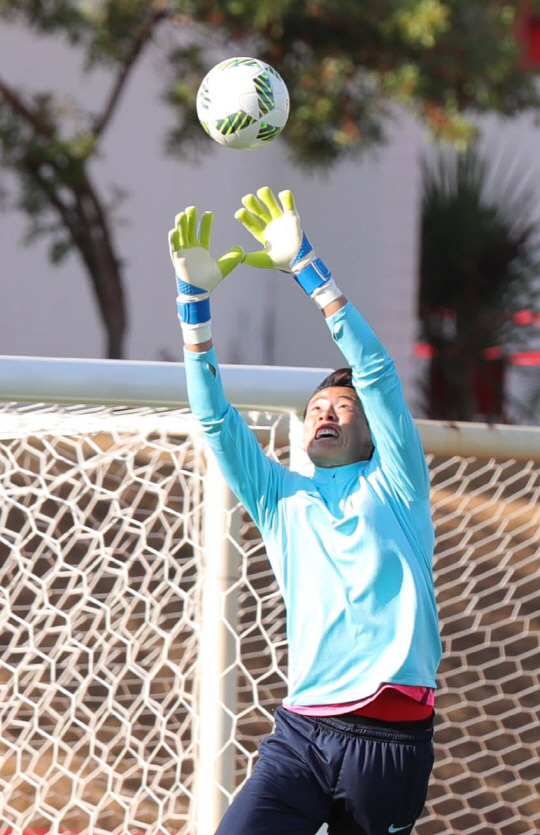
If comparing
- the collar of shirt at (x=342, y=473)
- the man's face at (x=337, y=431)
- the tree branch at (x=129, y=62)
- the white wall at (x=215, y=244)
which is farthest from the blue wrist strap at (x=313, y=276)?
the white wall at (x=215, y=244)

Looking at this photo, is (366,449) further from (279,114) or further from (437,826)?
(437,826)

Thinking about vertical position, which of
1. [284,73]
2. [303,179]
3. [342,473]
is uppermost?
[284,73]

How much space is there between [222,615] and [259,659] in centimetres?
123

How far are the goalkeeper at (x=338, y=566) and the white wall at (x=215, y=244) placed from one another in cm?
769

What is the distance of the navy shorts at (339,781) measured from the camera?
92.0 inches

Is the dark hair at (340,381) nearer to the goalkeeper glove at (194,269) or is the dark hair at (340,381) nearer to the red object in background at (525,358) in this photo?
the goalkeeper glove at (194,269)

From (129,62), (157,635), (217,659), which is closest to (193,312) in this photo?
(217,659)

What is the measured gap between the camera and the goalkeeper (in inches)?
93.0

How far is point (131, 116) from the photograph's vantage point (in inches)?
425

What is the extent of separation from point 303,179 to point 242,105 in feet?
32.4

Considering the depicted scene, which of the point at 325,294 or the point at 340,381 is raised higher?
the point at 325,294

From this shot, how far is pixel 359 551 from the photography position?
246cm

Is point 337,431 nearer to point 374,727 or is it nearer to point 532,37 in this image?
point 374,727

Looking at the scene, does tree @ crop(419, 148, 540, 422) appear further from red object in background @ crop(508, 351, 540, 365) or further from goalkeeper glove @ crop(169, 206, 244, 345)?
goalkeeper glove @ crop(169, 206, 244, 345)
